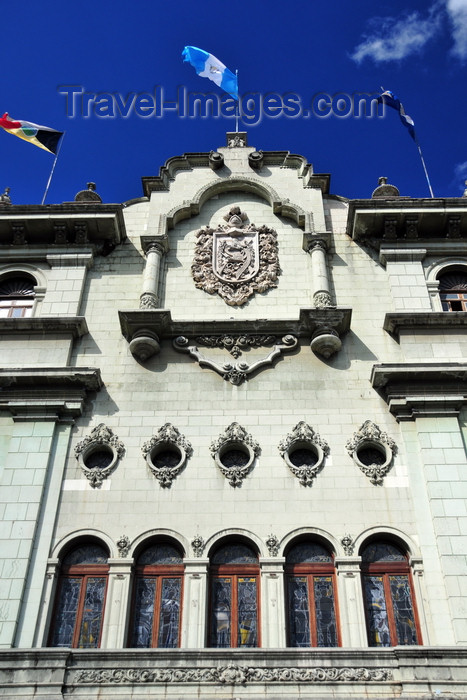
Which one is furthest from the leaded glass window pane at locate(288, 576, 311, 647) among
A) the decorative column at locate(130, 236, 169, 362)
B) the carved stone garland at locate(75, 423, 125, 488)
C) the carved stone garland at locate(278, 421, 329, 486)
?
the decorative column at locate(130, 236, 169, 362)

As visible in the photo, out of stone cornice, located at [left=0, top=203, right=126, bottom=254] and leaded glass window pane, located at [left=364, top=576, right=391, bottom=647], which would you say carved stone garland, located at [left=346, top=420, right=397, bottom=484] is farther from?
stone cornice, located at [left=0, top=203, right=126, bottom=254]

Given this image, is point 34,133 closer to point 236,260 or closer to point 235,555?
point 236,260

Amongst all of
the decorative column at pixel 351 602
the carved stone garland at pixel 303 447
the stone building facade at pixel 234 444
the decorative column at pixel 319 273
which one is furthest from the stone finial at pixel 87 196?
the decorative column at pixel 351 602

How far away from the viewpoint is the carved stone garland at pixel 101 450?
17.5 m

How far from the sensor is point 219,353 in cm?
1959

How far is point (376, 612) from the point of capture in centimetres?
1573

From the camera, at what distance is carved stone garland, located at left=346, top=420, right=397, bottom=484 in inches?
685

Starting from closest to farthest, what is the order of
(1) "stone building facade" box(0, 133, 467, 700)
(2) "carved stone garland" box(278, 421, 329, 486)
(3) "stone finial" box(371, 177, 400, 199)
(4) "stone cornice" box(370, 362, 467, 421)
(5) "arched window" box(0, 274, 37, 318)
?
(1) "stone building facade" box(0, 133, 467, 700) → (2) "carved stone garland" box(278, 421, 329, 486) → (4) "stone cornice" box(370, 362, 467, 421) → (5) "arched window" box(0, 274, 37, 318) → (3) "stone finial" box(371, 177, 400, 199)

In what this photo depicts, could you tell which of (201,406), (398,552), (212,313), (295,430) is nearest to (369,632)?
(398,552)

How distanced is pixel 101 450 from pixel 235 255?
696cm

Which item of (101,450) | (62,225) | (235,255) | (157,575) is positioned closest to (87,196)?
(62,225)

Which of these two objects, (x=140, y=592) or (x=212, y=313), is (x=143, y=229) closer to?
(x=212, y=313)

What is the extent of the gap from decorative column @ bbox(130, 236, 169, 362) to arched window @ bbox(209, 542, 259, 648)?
545cm

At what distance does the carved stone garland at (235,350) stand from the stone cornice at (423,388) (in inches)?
97.2
